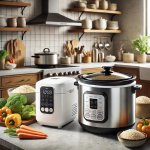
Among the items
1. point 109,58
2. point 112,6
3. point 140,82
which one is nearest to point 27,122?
point 140,82

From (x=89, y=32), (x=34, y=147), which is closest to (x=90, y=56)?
(x=89, y=32)

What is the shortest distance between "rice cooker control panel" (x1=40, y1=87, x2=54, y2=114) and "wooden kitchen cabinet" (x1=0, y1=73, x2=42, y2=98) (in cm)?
219

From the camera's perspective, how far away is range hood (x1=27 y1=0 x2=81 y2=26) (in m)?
4.29

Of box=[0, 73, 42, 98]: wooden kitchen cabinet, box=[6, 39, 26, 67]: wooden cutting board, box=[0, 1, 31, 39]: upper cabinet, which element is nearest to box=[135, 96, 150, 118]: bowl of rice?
box=[0, 73, 42, 98]: wooden kitchen cabinet

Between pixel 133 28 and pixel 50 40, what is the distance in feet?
5.24

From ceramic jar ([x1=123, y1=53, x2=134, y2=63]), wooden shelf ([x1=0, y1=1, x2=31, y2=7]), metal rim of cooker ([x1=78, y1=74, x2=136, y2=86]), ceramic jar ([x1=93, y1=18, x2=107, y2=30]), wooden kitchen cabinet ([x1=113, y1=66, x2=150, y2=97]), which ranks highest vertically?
wooden shelf ([x1=0, y1=1, x2=31, y2=7])

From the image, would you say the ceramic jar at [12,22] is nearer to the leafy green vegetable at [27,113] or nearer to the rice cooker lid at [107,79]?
the leafy green vegetable at [27,113]

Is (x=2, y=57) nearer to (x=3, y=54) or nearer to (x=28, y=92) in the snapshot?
(x=3, y=54)

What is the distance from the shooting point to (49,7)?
178 inches

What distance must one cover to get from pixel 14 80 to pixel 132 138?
2.69 metres

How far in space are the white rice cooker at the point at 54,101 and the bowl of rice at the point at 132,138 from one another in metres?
0.36

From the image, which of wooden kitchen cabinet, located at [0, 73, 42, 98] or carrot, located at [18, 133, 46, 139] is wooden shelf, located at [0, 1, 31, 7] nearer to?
wooden kitchen cabinet, located at [0, 73, 42, 98]

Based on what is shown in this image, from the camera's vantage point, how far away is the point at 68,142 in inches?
51.8

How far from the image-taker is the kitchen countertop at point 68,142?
4.11 ft
